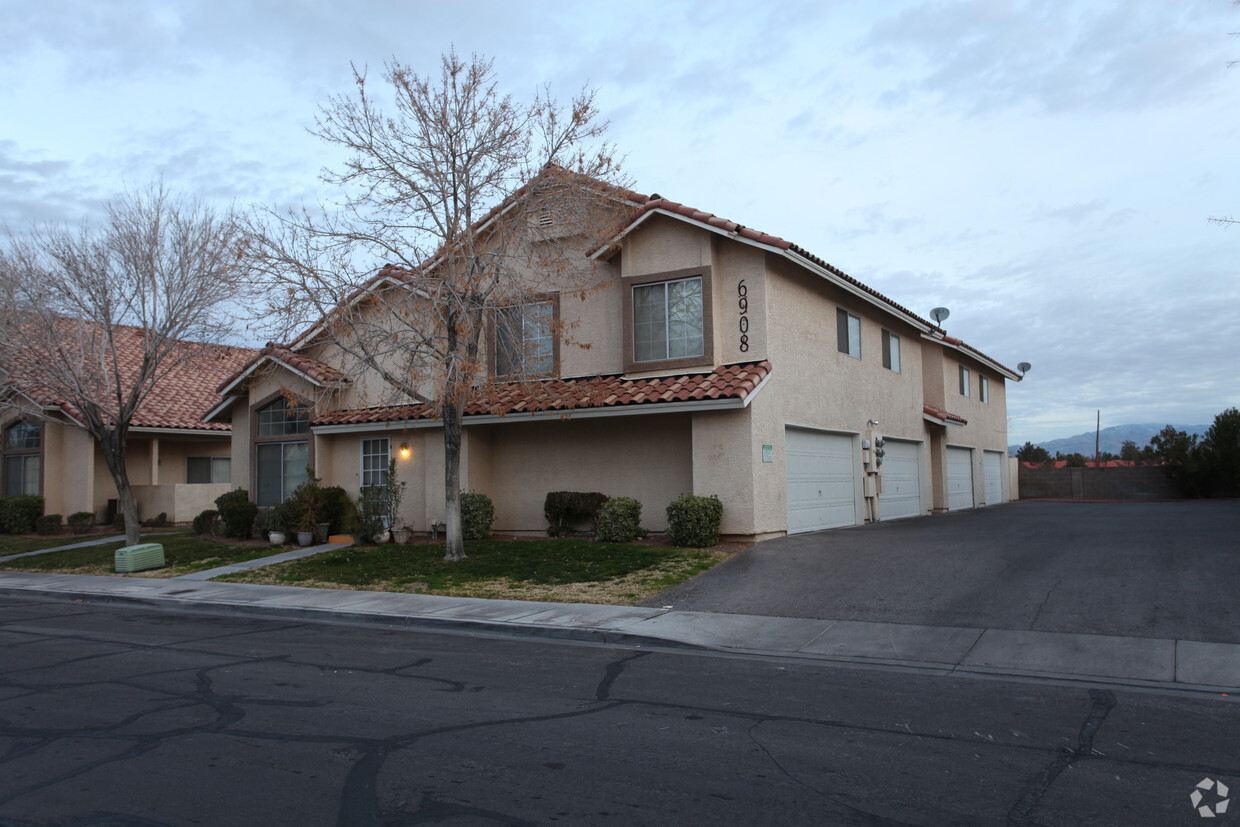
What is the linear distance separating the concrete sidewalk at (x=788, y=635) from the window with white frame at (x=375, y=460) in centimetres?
662

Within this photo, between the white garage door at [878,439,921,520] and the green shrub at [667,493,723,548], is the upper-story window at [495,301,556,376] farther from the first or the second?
the white garage door at [878,439,921,520]

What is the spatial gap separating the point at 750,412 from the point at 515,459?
19.3 feet

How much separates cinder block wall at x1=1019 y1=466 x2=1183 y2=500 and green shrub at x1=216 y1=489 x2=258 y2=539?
3221cm

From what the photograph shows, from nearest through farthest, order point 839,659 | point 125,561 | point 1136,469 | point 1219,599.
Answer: point 839,659 < point 1219,599 < point 125,561 < point 1136,469

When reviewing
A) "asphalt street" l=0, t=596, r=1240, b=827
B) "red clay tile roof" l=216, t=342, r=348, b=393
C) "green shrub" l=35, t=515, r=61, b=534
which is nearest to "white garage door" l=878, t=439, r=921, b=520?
"red clay tile roof" l=216, t=342, r=348, b=393

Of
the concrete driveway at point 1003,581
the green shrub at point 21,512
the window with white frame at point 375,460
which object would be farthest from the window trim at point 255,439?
the concrete driveway at point 1003,581

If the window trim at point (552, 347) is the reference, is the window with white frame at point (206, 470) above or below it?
below

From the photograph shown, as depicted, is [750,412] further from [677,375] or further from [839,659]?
[839,659]

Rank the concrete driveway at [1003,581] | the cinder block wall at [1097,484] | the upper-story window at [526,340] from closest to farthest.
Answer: the concrete driveway at [1003,581]
the upper-story window at [526,340]
the cinder block wall at [1097,484]

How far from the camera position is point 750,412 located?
16.4 metres

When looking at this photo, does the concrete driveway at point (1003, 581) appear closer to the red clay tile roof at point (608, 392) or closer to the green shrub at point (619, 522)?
the green shrub at point (619, 522)

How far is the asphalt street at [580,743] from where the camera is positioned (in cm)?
490

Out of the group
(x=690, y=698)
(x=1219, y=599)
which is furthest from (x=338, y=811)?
(x=1219, y=599)

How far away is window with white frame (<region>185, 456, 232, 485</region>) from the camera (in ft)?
97.1
